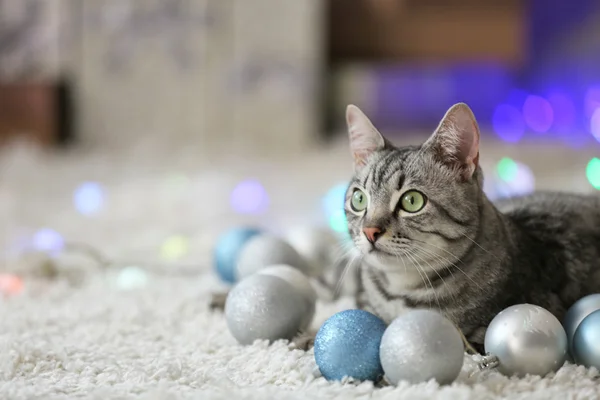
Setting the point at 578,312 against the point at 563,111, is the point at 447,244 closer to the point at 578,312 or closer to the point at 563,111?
the point at 578,312

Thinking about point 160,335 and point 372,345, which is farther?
point 160,335

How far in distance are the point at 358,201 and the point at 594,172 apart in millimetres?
1161

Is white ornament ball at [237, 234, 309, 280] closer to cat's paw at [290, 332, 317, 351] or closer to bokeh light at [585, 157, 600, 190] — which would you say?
cat's paw at [290, 332, 317, 351]

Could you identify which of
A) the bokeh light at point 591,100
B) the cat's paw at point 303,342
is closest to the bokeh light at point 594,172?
the bokeh light at point 591,100

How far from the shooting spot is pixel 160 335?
1.16 m

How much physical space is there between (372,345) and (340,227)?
96cm

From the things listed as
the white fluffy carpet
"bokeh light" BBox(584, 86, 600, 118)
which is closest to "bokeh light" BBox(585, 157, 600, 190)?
the white fluffy carpet

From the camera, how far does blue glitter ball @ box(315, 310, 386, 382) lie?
88 centimetres

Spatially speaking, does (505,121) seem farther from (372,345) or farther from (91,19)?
(372,345)

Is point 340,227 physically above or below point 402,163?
below

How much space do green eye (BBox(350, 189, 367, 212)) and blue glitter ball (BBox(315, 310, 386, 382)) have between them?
0.59 ft

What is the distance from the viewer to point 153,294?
1443 millimetres

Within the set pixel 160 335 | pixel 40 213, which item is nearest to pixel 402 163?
pixel 160 335

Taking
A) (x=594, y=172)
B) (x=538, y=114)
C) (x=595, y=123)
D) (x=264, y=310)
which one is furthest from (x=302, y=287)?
(x=538, y=114)
